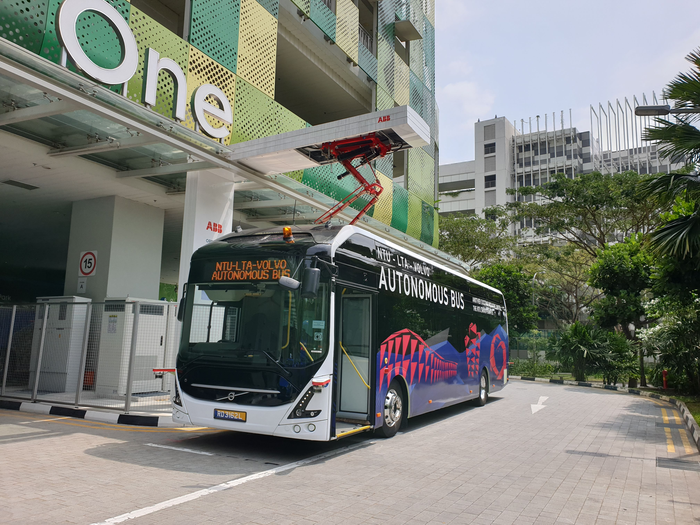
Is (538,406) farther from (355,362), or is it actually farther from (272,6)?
(272,6)

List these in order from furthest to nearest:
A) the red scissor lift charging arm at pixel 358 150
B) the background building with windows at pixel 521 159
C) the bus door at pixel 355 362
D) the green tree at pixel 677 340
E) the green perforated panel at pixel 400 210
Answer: the background building with windows at pixel 521 159 < the green perforated panel at pixel 400 210 < the green tree at pixel 677 340 < the red scissor lift charging arm at pixel 358 150 < the bus door at pixel 355 362

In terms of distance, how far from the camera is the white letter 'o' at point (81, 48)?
310 inches

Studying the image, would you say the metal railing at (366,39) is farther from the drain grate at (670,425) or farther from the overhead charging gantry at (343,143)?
the drain grate at (670,425)

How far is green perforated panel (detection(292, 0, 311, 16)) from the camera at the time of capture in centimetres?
1438

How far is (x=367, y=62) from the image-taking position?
18.7 m

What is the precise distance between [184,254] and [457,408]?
305 inches

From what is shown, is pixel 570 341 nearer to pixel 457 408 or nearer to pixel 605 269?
pixel 605 269

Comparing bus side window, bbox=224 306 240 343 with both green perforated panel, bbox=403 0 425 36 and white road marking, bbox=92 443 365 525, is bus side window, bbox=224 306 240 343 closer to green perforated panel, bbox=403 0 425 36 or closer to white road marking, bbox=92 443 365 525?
white road marking, bbox=92 443 365 525

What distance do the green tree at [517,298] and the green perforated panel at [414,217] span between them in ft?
25.2

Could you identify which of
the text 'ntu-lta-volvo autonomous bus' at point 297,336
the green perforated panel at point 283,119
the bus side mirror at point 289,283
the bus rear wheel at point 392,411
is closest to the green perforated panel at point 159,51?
the green perforated panel at point 283,119

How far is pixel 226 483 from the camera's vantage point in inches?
223

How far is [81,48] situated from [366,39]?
13448mm

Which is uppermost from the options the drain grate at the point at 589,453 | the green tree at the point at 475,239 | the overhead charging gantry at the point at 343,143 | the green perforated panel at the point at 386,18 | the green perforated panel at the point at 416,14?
the green perforated panel at the point at 416,14

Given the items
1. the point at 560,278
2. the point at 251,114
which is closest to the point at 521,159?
the point at 560,278
